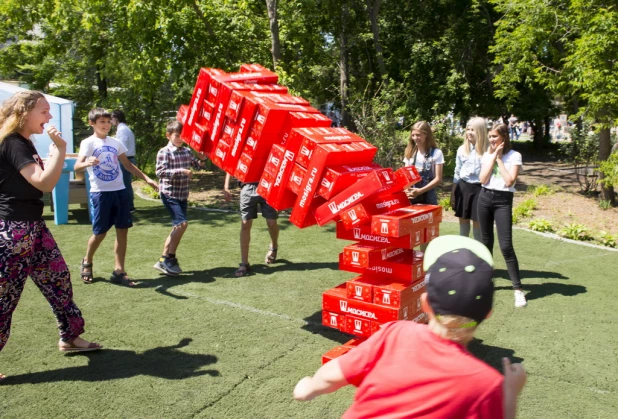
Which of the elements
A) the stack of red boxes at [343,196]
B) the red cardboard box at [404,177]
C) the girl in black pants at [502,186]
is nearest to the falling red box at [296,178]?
the stack of red boxes at [343,196]

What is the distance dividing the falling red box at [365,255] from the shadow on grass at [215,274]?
7.76 feet

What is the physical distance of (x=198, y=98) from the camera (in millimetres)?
5840

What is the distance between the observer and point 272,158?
5027 millimetres

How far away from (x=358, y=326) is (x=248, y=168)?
5.73 ft

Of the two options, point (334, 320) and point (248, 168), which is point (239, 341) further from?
point (248, 168)

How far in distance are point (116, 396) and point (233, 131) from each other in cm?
255

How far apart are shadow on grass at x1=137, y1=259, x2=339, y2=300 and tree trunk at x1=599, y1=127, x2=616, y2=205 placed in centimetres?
707

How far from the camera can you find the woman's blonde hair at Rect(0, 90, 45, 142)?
4.10m

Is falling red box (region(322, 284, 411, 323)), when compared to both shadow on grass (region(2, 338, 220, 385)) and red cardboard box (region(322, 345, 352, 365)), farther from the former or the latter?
shadow on grass (region(2, 338, 220, 385))

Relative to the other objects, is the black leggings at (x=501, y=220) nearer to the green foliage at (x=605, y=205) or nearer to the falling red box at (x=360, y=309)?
the falling red box at (x=360, y=309)

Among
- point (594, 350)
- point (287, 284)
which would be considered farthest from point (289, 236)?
point (594, 350)

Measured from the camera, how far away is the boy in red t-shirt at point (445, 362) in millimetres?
1713

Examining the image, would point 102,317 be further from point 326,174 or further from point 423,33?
point 423,33

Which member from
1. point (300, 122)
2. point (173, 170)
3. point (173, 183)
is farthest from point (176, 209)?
point (300, 122)
